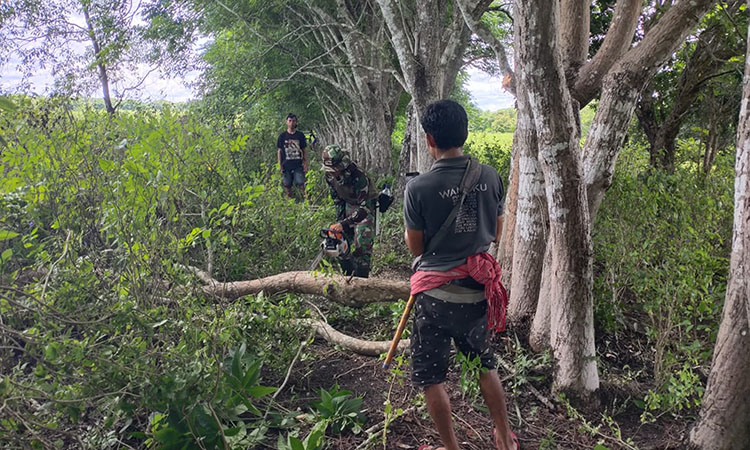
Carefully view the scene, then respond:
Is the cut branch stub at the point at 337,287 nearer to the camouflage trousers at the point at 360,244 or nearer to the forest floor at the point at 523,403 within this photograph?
the forest floor at the point at 523,403

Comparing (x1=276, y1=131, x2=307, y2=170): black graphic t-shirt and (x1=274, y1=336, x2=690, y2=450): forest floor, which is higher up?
(x1=276, y1=131, x2=307, y2=170): black graphic t-shirt

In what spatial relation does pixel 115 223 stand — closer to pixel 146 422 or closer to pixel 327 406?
pixel 146 422

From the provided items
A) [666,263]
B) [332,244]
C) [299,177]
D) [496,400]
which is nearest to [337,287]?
[332,244]

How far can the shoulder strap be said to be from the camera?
2699 mm

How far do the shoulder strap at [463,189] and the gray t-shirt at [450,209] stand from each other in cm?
2

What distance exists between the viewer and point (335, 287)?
4.70 m

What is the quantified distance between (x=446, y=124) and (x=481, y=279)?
2.79ft

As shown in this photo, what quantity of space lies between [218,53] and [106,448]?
11.7 metres

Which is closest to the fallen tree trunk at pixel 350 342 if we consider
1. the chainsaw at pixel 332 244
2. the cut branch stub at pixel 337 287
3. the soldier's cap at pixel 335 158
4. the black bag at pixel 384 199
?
the cut branch stub at pixel 337 287

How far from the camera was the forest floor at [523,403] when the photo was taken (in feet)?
10.6

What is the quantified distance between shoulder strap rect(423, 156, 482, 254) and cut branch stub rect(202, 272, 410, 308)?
6.50 feet

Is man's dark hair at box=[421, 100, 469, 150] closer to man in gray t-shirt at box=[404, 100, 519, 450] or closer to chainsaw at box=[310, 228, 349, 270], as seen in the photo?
man in gray t-shirt at box=[404, 100, 519, 450]

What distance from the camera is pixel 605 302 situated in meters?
4.39

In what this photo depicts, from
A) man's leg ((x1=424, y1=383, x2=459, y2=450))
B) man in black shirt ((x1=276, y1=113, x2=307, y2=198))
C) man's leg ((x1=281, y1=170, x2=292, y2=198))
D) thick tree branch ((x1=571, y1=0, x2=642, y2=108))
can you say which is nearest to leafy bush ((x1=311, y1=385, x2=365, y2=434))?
man's leg ((x1=424, y1=383, x2=459, y2=450))
